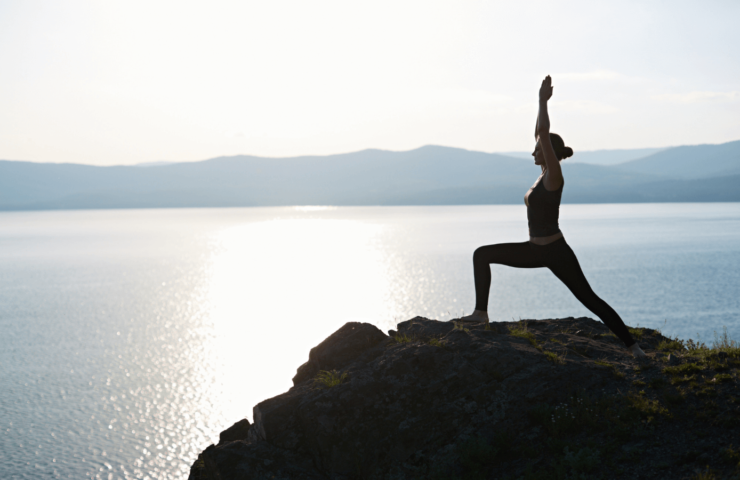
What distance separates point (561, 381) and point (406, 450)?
A: 2.07m

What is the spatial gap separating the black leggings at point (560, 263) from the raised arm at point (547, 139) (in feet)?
2.66

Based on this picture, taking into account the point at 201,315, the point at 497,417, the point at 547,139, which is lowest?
the point at 201,315

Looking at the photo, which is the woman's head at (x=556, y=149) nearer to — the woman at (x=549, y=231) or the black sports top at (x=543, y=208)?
the woman at (x=549, y=231)

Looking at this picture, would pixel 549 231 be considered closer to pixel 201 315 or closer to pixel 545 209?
pixel 545 209

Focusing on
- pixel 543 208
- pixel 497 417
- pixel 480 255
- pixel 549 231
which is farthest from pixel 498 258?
pixel 497 417

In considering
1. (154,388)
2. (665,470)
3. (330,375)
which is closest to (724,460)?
(665,470)

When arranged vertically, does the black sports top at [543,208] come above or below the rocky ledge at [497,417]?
above

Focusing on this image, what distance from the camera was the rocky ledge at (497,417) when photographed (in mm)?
5359

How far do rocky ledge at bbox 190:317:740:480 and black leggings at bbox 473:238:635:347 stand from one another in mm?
647

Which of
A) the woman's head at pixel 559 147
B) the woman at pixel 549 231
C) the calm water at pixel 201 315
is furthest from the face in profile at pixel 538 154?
the calm water at pixel 201 315

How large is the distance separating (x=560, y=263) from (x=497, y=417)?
2071mm

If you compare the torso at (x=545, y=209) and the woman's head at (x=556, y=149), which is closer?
the torso at (x=545, y=209)

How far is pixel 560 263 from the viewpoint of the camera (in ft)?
21.9

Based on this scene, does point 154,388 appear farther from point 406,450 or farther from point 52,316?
point 406,450
